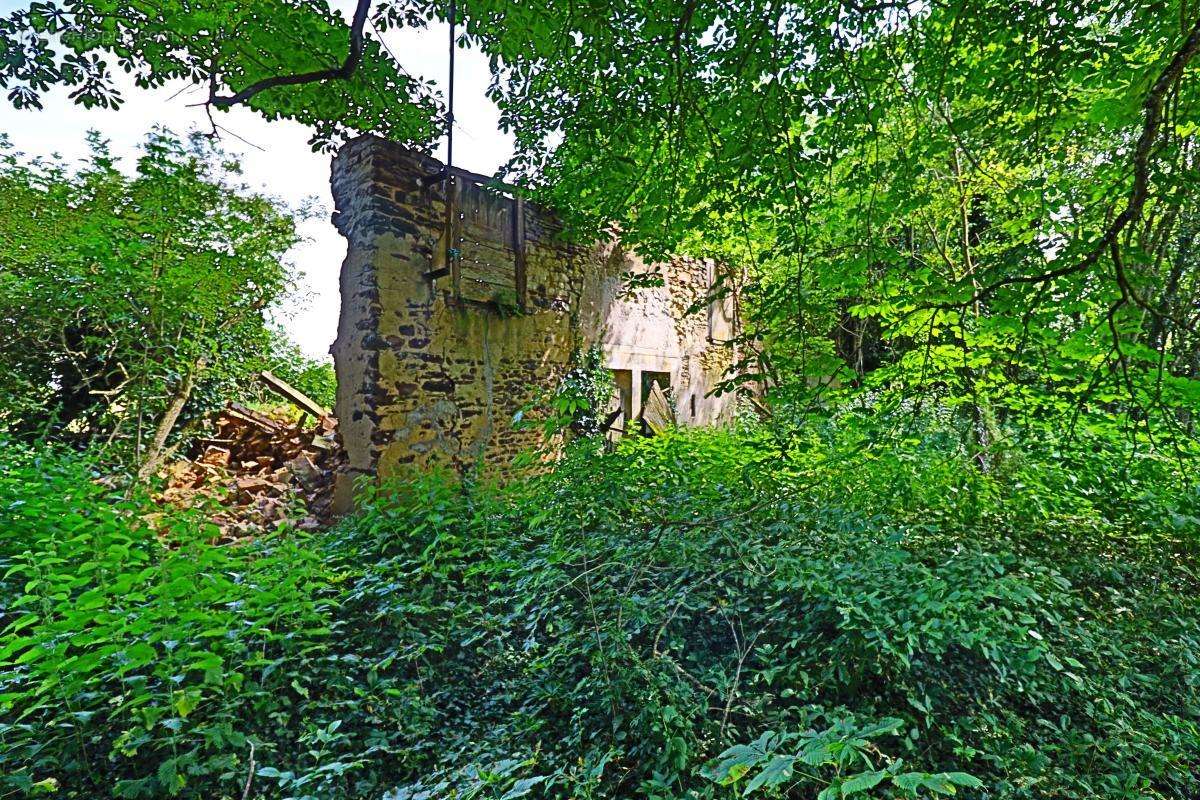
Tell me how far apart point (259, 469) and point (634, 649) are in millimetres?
6341

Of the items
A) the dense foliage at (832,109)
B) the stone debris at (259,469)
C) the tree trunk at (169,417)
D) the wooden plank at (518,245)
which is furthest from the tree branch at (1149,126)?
the tree trunk at (169,417)

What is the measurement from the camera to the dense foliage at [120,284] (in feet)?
16.6

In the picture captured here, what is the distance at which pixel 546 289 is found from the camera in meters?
6.30

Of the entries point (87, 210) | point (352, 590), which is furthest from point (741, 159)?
point (87, 210)

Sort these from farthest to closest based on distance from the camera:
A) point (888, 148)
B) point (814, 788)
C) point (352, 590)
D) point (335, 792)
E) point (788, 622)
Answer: point (888, 148), point (352, 590), point (788, 622), point (335, 792), point (814, 788)

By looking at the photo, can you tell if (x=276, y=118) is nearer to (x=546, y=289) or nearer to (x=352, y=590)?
(x=546, y=289)

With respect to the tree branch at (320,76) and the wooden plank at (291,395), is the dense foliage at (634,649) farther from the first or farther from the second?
the wooden plank at (291,395)

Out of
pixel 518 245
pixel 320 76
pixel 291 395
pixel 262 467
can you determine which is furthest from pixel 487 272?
pixel 291 395

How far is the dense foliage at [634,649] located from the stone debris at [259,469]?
68.6 inches

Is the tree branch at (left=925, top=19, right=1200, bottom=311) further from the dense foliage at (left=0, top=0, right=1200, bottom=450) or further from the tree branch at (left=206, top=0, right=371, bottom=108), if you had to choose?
the tree branch at (left=206, top=0, right=371, bottom=108)

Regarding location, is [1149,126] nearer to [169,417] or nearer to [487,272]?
[487,272]

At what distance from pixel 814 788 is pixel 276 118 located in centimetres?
627

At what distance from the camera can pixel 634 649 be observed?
7.75 feet

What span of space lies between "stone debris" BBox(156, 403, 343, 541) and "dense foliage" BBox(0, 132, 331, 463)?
57 centimetres
